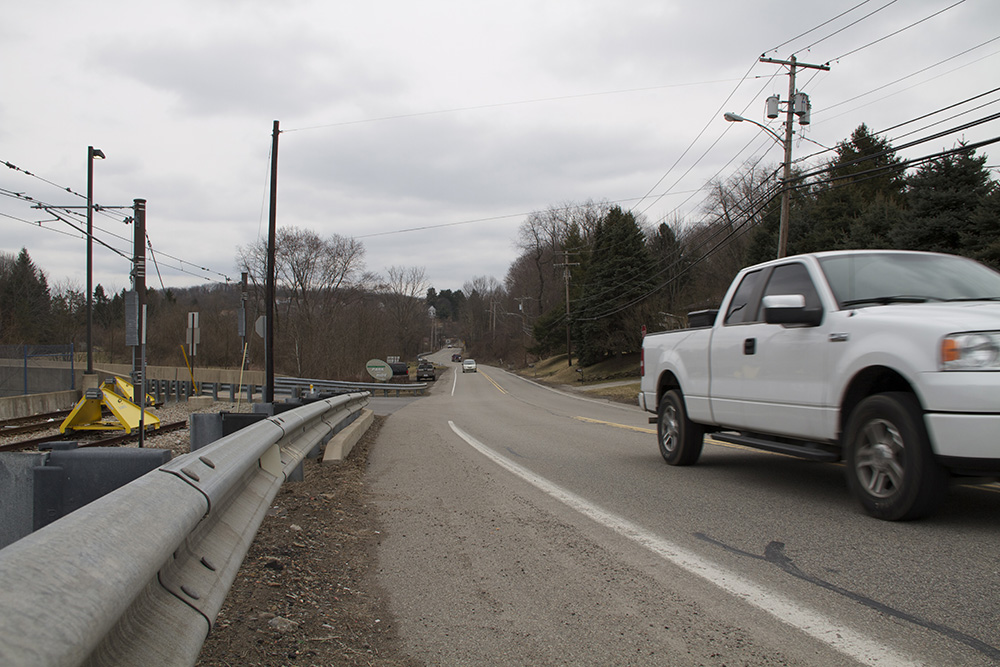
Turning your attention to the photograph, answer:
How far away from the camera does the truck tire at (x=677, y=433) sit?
7.84 meters

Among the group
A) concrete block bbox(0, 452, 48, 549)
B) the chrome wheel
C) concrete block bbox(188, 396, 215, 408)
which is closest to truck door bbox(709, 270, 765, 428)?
the chrome wheel

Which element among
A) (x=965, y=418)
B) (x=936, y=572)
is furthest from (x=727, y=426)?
(x=936, y=572)

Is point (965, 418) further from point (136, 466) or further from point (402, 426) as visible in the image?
point (402, 426)

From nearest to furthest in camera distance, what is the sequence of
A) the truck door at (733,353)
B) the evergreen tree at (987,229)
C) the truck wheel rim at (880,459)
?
the truck wheel rim at (880,459) < the truck door at (733,353) < the evergreen tree at (987,229)

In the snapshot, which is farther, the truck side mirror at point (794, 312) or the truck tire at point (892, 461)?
the truck side mirror at point (794, 312)

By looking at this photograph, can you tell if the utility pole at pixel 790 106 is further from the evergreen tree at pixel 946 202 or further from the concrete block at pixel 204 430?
the concrete block at pixel 204 430

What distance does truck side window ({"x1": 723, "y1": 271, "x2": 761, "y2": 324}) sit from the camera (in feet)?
22.6

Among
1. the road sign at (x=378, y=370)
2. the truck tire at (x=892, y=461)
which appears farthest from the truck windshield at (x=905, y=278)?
the road sign at (x=378, y=370)

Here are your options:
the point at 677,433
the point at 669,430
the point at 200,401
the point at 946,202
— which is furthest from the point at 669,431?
the point at 946,202

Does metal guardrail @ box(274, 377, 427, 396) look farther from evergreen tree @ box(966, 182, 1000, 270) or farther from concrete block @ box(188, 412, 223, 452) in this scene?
evergreen tree @ box(966, 182, 1000, 270)

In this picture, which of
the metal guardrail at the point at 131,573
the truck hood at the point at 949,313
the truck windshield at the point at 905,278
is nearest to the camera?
the metal guardrail at the point at 131,573

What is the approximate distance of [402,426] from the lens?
16297 millimetres

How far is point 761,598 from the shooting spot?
3.58 m

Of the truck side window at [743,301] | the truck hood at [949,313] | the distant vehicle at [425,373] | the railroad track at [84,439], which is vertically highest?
the truck side window at [743,301]
